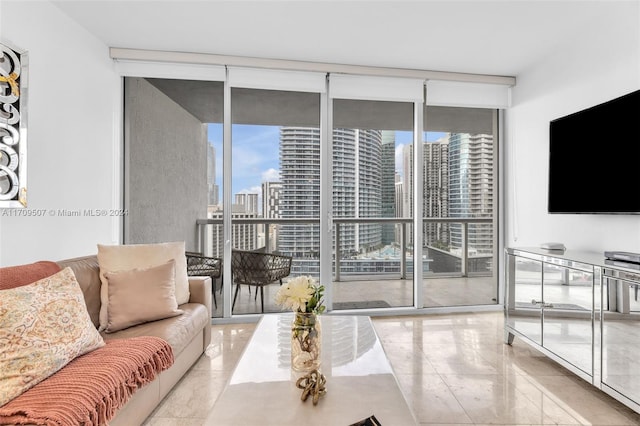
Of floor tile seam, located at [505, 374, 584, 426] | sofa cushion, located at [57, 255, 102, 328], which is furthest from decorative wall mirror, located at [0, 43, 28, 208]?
floor tile seam, located at [505, 374, 584, 426]

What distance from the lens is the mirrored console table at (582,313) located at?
5.94 feet

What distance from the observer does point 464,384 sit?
2166 millimetres

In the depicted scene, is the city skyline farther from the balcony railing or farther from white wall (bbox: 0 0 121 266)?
white wall (bbox: 0 0 121 266)

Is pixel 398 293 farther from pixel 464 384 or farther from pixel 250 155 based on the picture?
pixel 250 155

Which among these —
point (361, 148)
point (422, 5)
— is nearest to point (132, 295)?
point (361, 148)

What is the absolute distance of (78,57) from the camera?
2670 mm

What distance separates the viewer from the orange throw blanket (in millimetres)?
1173

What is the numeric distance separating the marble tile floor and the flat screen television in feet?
4.04

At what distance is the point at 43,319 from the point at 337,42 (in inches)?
111

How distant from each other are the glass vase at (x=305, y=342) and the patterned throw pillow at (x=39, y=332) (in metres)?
1.00

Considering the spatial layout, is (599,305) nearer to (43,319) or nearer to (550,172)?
(550,172)

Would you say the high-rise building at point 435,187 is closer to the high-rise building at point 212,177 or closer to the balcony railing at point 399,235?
the balcony railing at point 399,235

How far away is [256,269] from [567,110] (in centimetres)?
321

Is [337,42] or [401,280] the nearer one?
[337,42]
